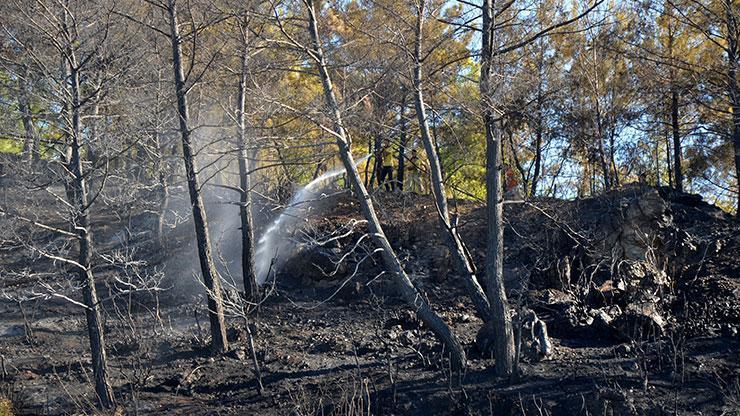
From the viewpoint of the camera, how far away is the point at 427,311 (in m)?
10.4

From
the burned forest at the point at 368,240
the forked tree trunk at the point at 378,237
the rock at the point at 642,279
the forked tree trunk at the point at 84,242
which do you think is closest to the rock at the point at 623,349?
the burned forest at the point at 368,240

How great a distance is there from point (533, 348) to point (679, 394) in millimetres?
2100

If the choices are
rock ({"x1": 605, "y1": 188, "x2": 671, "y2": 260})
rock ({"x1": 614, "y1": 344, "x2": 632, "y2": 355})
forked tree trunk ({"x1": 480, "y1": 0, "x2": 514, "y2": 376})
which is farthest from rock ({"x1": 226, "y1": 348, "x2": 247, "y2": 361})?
rock ({"x1": 605, "y1": 188, "x2": 671, "y2": 260})

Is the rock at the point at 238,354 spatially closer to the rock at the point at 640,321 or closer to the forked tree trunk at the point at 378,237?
the forked tree trunk at the point at 378,237

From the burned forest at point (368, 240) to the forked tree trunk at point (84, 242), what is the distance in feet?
0.12

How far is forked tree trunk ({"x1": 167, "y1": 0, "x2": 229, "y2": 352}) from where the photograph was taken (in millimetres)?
11477

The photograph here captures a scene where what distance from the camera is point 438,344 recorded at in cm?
1142

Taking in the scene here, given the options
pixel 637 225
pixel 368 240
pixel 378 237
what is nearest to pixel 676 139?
pixel 637 225

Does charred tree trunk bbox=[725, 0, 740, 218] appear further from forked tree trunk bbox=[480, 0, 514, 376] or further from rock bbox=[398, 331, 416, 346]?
rock bbox=[398, 331, 416, 346]

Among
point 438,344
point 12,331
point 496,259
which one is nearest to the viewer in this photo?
point 496,259

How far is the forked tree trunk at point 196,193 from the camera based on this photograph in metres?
11.5

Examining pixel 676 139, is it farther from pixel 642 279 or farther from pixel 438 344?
pixel 438 344

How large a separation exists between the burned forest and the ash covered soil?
5 centimetres

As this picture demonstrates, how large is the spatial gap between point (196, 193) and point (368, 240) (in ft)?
17.0
